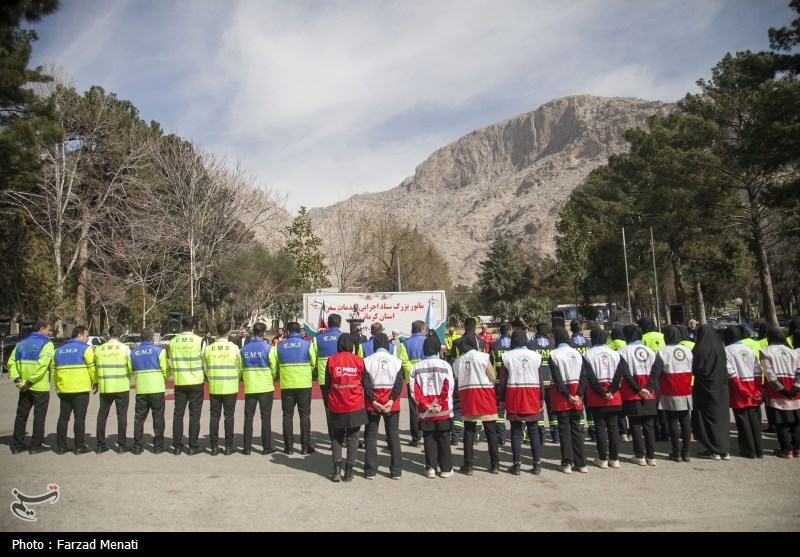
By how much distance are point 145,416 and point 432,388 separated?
4525mm

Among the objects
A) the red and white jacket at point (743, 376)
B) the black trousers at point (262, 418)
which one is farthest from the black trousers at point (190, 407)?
the red and white jacket at point (743, 376)

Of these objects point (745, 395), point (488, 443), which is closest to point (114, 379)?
point (488, 443)

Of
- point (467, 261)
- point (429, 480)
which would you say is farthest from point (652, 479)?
point (467, 261)

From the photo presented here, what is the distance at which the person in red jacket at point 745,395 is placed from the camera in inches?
295

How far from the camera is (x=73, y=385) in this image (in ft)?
28.5

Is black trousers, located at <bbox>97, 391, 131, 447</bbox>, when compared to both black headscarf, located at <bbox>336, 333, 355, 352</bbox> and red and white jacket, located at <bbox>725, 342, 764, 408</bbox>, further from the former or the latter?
red and white jacket, located at <bbox>725, 342, 764, 408</bbox>

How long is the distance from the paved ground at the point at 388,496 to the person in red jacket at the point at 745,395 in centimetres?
25

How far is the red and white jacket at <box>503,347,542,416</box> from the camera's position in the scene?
723cm

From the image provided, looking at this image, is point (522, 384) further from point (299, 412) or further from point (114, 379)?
point (114, 379)

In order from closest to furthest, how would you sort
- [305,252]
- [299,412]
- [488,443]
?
[488,443] < [299,412] < [305,252]

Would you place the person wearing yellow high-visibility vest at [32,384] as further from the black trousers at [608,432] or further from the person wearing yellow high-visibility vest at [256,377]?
the black trousers at [608,432]

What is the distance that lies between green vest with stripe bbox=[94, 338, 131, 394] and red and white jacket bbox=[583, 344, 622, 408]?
6853mm
